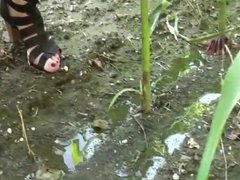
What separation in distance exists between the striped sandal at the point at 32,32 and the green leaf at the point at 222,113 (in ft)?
4.38

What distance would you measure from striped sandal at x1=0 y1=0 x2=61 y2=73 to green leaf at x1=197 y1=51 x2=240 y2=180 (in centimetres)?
133

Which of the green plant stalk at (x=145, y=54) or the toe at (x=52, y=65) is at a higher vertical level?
the green plant stalk at (x=145, y=54)

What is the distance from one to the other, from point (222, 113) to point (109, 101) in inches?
44.9

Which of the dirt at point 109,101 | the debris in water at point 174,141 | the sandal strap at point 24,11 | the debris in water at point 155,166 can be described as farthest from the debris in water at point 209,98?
the sandal strap at point 24,11

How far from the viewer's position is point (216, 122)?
867 mm

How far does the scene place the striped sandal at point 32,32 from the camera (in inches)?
84.4

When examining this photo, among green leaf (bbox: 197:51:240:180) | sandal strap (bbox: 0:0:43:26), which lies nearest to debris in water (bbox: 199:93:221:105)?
sandal strap (bbox: 0:0:43:26)

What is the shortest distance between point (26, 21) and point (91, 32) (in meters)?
0.29

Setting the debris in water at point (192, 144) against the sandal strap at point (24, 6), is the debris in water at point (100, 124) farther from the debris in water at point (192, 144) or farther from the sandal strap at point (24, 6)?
the sandal strap at point (24, 6)

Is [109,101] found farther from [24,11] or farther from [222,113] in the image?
[222,113]

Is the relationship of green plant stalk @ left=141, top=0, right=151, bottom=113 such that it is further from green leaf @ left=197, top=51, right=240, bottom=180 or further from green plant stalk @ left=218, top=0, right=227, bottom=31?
green leaf @ left=197, top=51, right=240, bottom=180

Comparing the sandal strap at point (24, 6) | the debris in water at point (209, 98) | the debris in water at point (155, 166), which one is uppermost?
the sandal strap at point (24, 6)

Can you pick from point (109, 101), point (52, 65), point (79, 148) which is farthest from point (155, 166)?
point (52, 65)

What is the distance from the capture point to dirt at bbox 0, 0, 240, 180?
5.68ft
